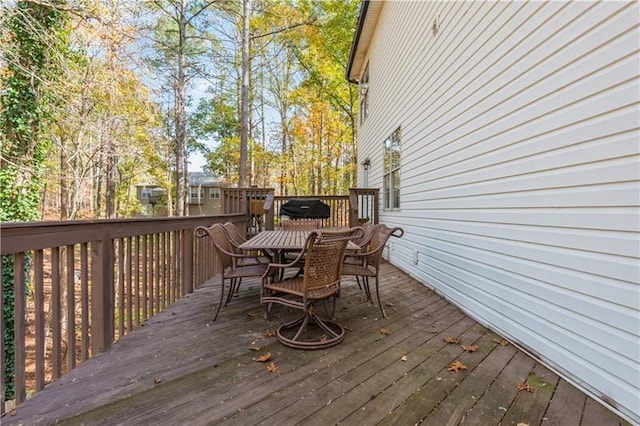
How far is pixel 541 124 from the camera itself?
2307 millimetres

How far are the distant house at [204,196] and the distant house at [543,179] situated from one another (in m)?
23.8

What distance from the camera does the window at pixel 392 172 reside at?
619cm

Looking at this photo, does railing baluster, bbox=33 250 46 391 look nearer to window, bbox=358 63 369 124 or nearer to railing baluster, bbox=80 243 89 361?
railing baluster, bbox=80 243 89 361

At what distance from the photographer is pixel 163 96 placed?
1536 centimetres

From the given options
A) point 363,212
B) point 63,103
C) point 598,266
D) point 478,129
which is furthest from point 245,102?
point 598,266

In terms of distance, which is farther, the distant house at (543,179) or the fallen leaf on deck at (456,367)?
the fallen leaf on deck at (456,367)

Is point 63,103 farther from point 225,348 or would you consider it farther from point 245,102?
point 225,348

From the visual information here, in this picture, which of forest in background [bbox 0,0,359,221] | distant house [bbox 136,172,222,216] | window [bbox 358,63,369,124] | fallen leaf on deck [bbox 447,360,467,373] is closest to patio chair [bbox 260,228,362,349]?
fallen leaf on deck [bbox 447,360,467,373]

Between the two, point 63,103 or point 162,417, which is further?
point 63,103

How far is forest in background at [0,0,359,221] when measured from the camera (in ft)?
24.2

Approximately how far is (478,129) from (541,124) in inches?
34.2

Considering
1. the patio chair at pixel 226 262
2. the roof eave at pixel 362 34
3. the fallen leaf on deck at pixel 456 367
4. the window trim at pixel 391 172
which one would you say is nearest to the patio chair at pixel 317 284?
the patio chair at pixel 226 262

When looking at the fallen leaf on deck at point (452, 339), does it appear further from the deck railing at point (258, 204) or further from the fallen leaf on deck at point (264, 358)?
the deck railing at point (258, 204)

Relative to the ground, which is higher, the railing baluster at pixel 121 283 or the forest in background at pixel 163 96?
the forest in background at pixel 163 96
